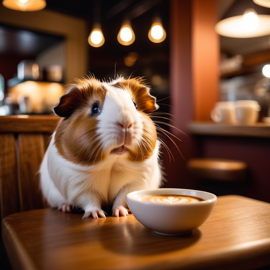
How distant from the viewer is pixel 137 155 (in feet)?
2.32

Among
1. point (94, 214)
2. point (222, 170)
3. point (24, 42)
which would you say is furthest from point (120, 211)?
point (24, 42)

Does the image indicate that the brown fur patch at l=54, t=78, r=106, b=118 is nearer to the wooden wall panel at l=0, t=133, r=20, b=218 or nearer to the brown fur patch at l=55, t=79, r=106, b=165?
the brown fur patch at l=55, t=79, r=106, b=165

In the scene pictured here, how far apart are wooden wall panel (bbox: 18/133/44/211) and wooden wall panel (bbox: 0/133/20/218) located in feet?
0.09

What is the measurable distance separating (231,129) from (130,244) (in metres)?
1.85

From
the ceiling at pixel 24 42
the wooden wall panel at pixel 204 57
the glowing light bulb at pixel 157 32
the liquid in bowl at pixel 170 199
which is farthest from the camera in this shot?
the ceiling at pixel 24 42

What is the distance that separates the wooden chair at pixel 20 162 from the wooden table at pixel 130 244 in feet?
1.27

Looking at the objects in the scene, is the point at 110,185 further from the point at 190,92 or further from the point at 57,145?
the point at 190,92

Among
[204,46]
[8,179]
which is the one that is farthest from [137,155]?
[204,46]

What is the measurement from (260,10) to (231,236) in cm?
199

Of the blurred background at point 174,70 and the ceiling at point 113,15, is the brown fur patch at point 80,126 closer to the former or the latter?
the blurred background at point 174,70

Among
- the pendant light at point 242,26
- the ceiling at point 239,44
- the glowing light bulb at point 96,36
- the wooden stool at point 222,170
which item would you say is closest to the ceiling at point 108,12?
the glowing light bulb at point 96,36

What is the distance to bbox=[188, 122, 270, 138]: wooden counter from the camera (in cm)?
194

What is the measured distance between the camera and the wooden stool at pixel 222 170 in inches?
85.3

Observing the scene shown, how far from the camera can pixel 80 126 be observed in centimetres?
68
